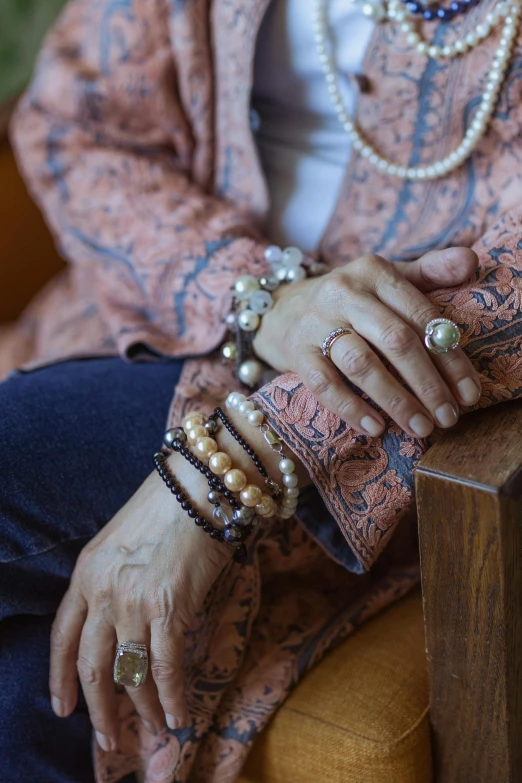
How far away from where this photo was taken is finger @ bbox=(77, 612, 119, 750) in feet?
2.15

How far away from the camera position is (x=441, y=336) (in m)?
0.57

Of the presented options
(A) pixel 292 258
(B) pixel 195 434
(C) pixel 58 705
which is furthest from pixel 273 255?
(C) pixel 58 705

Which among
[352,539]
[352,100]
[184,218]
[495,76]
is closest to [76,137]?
[184,218]

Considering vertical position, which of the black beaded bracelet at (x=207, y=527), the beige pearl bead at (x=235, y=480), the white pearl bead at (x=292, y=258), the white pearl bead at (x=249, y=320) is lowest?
the black beaded bracelet at (x=207, y=527)

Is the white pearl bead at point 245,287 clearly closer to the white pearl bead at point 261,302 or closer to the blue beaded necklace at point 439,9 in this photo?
the white pearl bead at point 261,302

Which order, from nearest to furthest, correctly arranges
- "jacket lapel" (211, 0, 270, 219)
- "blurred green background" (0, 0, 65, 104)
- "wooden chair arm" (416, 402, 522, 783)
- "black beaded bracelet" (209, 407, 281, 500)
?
"wooden chair arm" (416, 402, 522, 783) → "black beaded bracelet" (209, 407, 281, 500) → "jacket lapel" (211, 0, 270, 219) → "blurred green background" (0, 0, 65, 104)

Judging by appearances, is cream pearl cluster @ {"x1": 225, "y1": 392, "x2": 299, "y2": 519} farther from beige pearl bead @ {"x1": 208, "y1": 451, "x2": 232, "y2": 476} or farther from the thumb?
the thumb

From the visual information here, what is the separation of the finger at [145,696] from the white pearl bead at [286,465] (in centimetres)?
17

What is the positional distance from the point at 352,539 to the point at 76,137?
0.62m

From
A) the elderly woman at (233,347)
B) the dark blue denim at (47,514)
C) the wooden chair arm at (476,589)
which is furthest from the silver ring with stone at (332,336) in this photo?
the dark blue denim at (47,514)

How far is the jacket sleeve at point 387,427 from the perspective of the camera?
60cm

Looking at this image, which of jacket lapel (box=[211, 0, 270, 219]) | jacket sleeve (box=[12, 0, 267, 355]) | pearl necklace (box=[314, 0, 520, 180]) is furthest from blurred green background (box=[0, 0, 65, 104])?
pearl necklace (box=[314, 0, 520, 180])

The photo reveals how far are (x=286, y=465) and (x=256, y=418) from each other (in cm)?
4

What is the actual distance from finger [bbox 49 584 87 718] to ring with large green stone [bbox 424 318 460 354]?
0.36 m
